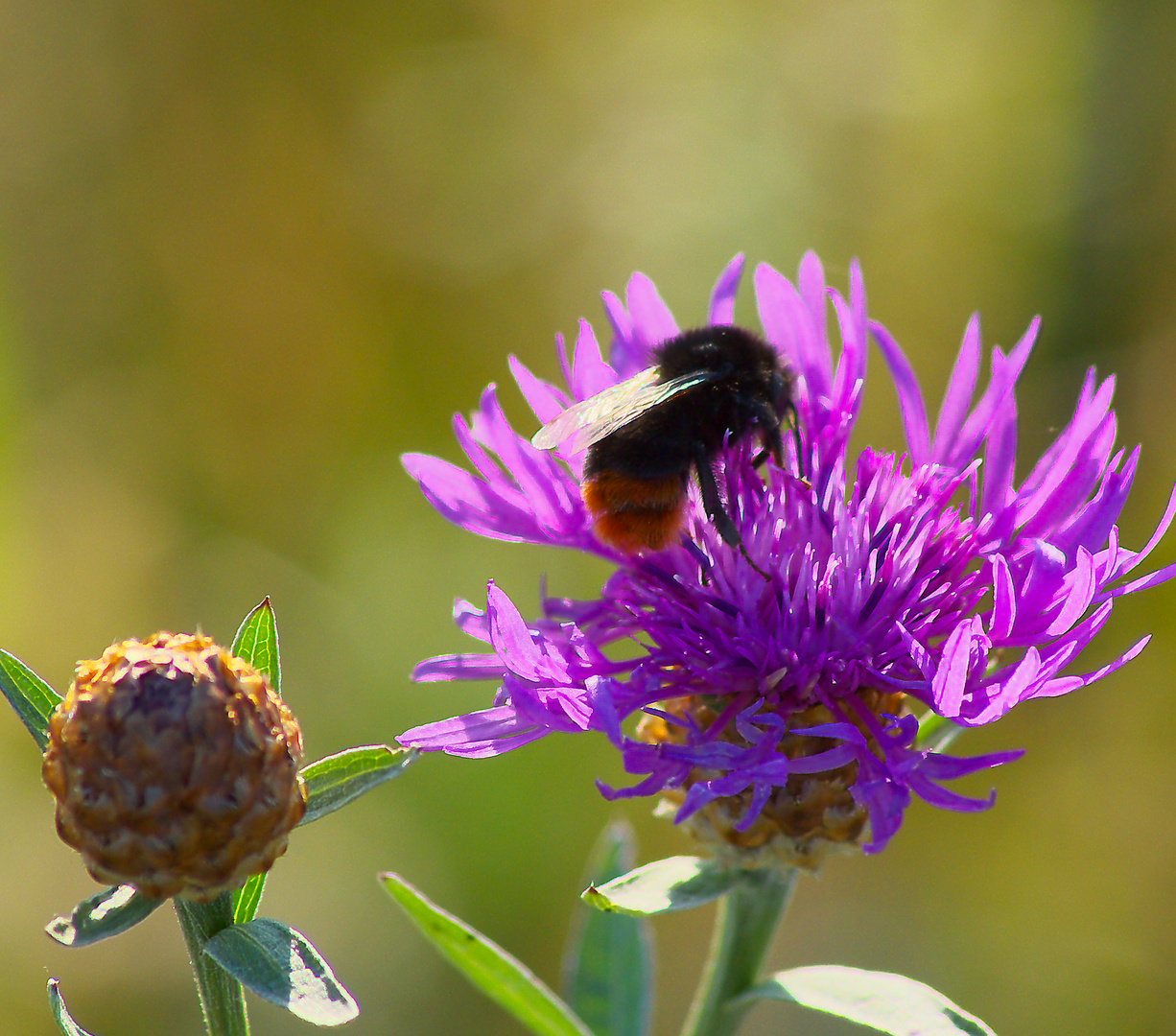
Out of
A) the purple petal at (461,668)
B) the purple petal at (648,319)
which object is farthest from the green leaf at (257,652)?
the purple petal at (648,319)

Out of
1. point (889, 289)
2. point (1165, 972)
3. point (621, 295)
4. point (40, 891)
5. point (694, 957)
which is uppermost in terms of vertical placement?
point (621, 295)

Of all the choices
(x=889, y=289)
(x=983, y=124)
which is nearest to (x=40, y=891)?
(x=889, y=289)

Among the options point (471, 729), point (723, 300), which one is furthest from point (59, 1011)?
point (723, 300)

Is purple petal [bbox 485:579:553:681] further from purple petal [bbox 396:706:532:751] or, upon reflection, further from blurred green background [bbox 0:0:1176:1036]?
blurred green background [bbox 0:0:1176:1036]

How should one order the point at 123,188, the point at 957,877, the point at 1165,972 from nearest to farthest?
the point at 1165,972
the point at 957,877
the point at 123,188

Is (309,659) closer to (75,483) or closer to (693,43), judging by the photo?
(75,483)

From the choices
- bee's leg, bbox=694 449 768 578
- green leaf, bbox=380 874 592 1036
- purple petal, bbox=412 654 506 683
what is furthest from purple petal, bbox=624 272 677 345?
green leaf, bbox=380 874 592 1036

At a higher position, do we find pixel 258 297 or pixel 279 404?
pixel 258 297
